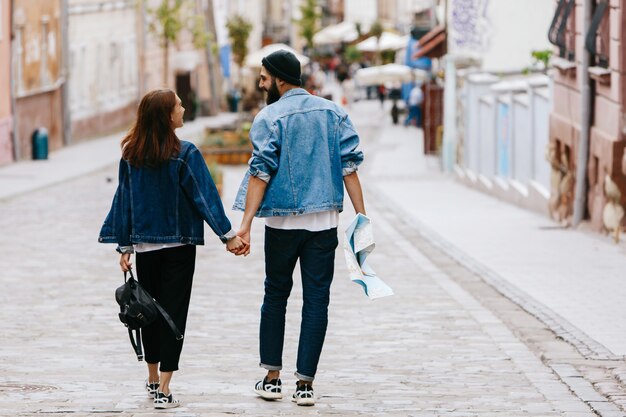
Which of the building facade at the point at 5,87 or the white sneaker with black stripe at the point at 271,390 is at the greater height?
the white sneaker with black stripe at the point at 271,390

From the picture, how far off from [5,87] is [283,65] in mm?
27222

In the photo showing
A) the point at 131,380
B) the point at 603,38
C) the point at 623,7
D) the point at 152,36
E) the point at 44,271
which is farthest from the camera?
the point at 152,36

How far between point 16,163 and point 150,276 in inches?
1057

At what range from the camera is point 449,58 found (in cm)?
3266

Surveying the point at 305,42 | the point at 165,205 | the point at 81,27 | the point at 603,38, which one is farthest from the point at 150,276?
the point at 305,42

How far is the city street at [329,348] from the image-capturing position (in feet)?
25.4

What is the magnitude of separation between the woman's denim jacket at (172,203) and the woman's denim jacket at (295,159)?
23 centimetres

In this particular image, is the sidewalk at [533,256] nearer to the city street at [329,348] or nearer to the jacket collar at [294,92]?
the city street at [329,348]

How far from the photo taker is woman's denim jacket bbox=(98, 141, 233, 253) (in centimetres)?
741

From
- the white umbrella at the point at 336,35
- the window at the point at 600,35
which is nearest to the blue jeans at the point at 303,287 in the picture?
the window at the point at 600,35

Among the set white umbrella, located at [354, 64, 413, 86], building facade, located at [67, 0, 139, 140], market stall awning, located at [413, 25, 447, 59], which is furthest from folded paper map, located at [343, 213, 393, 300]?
white umbrella, located at [354, 64, 413, 86]

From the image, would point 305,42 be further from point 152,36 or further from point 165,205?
point 165,205

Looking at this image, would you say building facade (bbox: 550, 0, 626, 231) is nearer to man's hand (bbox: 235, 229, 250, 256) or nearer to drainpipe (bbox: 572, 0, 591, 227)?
drainpipe (bbox: 572, 0, 591, 227)

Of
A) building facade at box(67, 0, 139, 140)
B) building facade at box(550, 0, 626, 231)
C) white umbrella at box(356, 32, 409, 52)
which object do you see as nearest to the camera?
building facade at box(550, 0, 626, 231)
